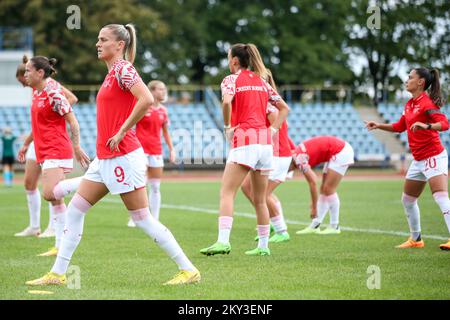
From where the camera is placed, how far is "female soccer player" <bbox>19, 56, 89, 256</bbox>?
934 cm

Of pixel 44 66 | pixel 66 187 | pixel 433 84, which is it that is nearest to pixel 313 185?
pixel 433 84

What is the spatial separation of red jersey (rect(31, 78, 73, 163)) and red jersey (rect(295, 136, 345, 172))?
12.7 ft

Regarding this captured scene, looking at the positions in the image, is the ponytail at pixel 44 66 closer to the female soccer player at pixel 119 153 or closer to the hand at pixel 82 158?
the hand at pixel 82 158

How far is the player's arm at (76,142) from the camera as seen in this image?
799 cm

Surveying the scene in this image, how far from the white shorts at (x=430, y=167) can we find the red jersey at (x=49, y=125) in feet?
13.9

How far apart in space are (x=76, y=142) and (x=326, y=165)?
5.20 meters

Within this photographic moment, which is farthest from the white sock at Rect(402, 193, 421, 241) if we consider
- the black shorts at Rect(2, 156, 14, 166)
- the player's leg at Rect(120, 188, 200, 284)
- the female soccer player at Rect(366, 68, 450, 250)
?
the black shorts at Rect(2, 156, 14, 166)

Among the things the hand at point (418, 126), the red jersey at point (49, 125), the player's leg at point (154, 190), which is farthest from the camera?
the player's leg at point (154, 190)

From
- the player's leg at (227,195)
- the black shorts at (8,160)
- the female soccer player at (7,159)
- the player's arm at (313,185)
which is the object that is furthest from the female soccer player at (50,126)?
the black shorts at (8,160)

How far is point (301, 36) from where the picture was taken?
167ft

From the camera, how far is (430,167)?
10.2 meters

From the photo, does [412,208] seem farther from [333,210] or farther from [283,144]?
[333,210]

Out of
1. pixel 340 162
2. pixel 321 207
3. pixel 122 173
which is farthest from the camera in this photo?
pixel 321 207
